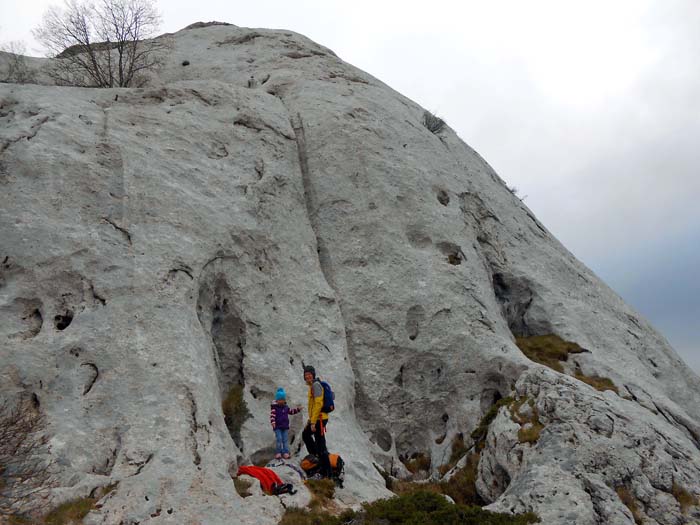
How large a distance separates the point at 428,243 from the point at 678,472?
10579 mm

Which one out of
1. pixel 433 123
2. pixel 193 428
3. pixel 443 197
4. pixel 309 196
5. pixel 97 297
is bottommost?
pixel 193 428

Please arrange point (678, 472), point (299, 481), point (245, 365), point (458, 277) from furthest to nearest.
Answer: point (458, 277)
point (245, 365)
point (678, 472)
point (299, 481)

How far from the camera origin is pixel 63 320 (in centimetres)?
1460

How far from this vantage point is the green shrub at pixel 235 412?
15.0m

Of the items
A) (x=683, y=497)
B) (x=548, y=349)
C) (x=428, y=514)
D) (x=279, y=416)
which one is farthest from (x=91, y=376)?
(x=548, y=349)

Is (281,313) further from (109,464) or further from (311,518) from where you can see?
(311,518)

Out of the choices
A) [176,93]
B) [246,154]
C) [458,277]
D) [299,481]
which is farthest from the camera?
[176,93]

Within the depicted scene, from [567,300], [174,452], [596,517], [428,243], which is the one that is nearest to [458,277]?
[428,243]

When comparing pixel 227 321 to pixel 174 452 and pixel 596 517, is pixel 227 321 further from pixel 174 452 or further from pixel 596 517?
pixel 596 517

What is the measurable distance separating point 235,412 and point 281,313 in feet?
12.2

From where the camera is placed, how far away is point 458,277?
20.7 metres

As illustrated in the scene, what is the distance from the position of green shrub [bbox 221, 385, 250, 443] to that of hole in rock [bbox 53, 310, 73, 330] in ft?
13.9

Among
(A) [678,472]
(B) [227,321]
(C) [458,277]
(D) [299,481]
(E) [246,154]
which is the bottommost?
(D) [299,481]

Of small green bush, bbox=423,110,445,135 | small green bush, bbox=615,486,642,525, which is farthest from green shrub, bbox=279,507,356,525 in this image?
A: small green bush, bbox=423,110,445,135
